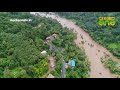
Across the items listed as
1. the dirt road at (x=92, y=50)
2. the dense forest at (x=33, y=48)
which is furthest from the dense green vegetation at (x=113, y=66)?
the dense forest at (x=33, y=48)

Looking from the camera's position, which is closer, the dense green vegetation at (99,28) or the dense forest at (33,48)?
the dense forest at (33,48)

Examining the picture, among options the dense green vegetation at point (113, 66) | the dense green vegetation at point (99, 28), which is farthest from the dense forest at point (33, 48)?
the dense green vegetation at point (113, 66)

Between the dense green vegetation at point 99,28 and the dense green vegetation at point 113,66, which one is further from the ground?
the dense green vegetation at point 99,28

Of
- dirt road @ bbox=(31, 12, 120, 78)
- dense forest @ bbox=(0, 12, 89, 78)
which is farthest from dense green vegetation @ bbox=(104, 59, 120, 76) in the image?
dense forest @ bbox=(0, 12, 89, 78)

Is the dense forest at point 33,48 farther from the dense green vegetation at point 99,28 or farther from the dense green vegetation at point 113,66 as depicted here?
the dense green vegetation at point 113,66

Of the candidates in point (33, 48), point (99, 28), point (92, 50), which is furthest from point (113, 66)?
point (33, 48)
